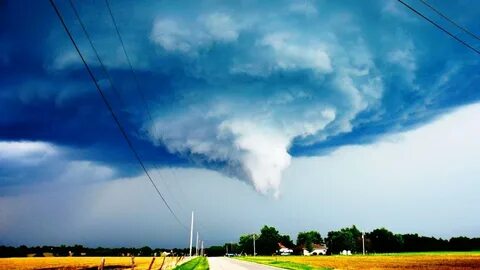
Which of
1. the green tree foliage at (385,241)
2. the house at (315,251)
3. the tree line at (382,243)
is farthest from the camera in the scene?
the house at (315,251)

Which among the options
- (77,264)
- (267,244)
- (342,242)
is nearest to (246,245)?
(267,244)

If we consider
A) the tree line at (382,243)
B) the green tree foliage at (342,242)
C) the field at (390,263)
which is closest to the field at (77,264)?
the field at (390,263)

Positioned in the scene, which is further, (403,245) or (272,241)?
(272,241)

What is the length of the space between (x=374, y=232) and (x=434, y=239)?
22.4m

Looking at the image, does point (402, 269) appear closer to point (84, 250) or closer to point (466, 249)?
point (466, 249)

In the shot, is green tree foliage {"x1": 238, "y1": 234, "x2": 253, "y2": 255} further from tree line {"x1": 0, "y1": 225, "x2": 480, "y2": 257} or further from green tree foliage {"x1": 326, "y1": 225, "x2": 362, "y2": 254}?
green tree foliage {"x1": 326, "y1": 225, "x2": 362, "y2": 254}

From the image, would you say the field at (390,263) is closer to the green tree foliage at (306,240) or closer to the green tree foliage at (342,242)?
the green tree foliage at (342,242)

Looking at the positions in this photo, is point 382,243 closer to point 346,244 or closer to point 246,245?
point 346,244

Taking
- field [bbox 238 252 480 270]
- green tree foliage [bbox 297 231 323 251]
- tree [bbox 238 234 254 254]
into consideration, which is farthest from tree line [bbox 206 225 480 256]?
field [bbox 238 252 480 270]

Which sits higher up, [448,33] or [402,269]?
[448,33]

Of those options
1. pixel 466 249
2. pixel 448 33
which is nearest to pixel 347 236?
pixel 466 249

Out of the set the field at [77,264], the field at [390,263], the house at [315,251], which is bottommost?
the house at [315,251]

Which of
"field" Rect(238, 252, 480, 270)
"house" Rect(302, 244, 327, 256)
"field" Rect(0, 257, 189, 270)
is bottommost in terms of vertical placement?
"house" Rect(302, 244, 327, 256)

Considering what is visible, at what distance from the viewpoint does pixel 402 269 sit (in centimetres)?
4159
